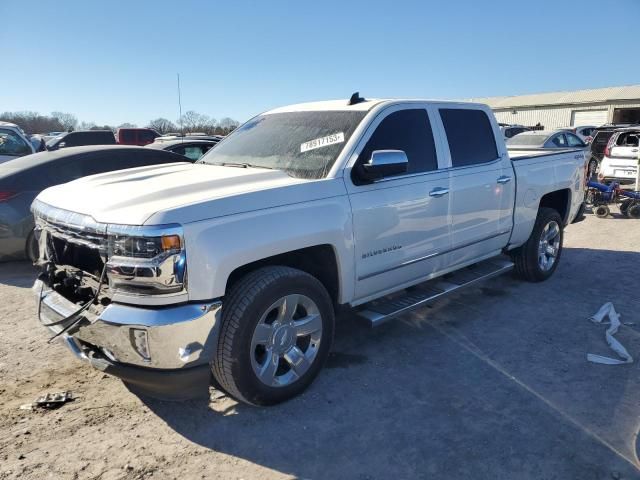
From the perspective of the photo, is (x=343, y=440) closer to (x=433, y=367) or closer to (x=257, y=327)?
(x=257, y=327)

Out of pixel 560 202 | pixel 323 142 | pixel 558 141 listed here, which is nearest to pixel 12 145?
pixel 323 142

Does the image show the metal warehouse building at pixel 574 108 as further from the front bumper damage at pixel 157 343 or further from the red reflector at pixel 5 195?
the front bumper damage at pixel 157 343

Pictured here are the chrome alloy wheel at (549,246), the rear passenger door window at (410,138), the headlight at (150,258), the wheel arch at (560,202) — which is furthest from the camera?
the wheel arch at (560,202)

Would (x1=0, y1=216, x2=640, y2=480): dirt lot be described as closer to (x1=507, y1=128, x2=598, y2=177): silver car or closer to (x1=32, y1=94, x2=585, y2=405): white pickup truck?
(x1=32, y1=94, x2=585, y2=405): white pickup truck

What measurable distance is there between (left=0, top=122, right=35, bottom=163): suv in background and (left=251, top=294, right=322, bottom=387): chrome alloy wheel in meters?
8.73

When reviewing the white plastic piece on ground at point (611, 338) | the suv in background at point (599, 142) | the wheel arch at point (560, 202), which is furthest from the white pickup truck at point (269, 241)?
the suv in background at point (599, 142)

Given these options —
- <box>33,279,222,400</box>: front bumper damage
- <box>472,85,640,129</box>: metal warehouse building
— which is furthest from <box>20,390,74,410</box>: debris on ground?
<box>472,85,640,129</box>: metal warehouse building

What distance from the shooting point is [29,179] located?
19.9ft

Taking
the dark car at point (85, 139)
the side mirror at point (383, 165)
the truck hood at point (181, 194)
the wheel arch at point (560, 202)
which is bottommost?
the wheel arch at point (560, 202)

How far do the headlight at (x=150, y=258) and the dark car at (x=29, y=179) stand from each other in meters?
4.05

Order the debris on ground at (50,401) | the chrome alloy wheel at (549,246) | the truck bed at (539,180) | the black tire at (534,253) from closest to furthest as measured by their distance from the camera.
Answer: the debris on ground at (50,401), the truck bed at (539,180), the black tire at (534,253), the chrome alloy wheel at (549,246)

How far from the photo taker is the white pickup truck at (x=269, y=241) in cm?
268

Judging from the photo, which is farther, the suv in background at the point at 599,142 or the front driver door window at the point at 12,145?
the suv in background at the point at 599,142

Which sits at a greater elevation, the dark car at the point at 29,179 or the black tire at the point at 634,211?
the dark car at the point at 29,179
